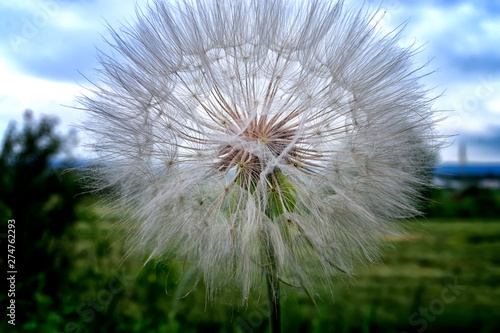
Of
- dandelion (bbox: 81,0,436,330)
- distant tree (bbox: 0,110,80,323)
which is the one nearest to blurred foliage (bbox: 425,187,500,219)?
dandelion (bbox: 81,0,436,330)

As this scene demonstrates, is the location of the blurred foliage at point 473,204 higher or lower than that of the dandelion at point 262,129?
lower

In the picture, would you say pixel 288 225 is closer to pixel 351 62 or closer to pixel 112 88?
pixel 351 62

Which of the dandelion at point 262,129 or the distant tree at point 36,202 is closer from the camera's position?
the dandelion at point 262,129

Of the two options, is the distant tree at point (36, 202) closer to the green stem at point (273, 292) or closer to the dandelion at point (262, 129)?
the dandelion at point (262, 129)

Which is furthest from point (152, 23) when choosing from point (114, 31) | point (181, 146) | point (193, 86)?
point (181, 146)

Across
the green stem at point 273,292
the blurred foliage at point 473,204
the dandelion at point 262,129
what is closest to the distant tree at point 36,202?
the dandelion at point 262,129
